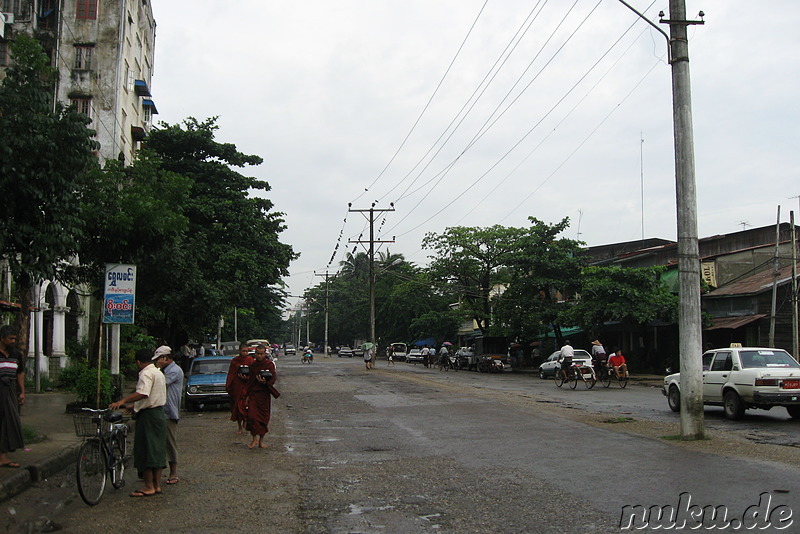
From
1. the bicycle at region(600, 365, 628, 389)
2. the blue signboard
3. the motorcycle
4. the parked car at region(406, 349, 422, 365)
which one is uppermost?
the blue signboard

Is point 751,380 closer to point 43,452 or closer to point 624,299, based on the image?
point 43,452

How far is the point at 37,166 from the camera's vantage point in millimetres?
9102

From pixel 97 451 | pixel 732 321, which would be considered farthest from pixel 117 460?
pixel 732 321

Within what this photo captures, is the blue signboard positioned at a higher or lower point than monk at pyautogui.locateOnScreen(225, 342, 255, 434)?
higher

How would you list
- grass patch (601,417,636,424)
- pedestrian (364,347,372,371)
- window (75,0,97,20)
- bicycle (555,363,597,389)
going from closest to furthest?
grass patch (601,417,636,424) < bicycle (555,363,597,389) < window (75,0,97,20) < pedestrian (364,347,372,371)

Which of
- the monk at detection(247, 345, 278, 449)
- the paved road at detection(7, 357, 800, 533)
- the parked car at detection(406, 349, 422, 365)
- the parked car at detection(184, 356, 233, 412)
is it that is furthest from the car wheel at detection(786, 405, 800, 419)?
the parked car at detection(406, 349, 422, 365)

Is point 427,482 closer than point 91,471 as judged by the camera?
No

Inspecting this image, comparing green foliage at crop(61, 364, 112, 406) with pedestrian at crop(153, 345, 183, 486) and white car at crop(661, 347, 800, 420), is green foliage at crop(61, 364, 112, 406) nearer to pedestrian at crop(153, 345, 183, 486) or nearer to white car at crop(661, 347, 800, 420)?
pedestrian at crop(153, 345, 183, 486)

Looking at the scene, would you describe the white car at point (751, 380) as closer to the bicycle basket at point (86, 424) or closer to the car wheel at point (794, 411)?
the car wheel at point (794, 411)

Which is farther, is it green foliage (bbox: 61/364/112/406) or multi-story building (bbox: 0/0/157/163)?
multi-story building (bbox: 0/0/157/163)

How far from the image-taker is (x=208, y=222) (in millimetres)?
33625

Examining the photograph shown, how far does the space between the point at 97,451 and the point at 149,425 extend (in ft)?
1.95

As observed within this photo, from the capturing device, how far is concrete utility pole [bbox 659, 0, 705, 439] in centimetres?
1223

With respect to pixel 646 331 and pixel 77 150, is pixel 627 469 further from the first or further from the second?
pixel 646 331
